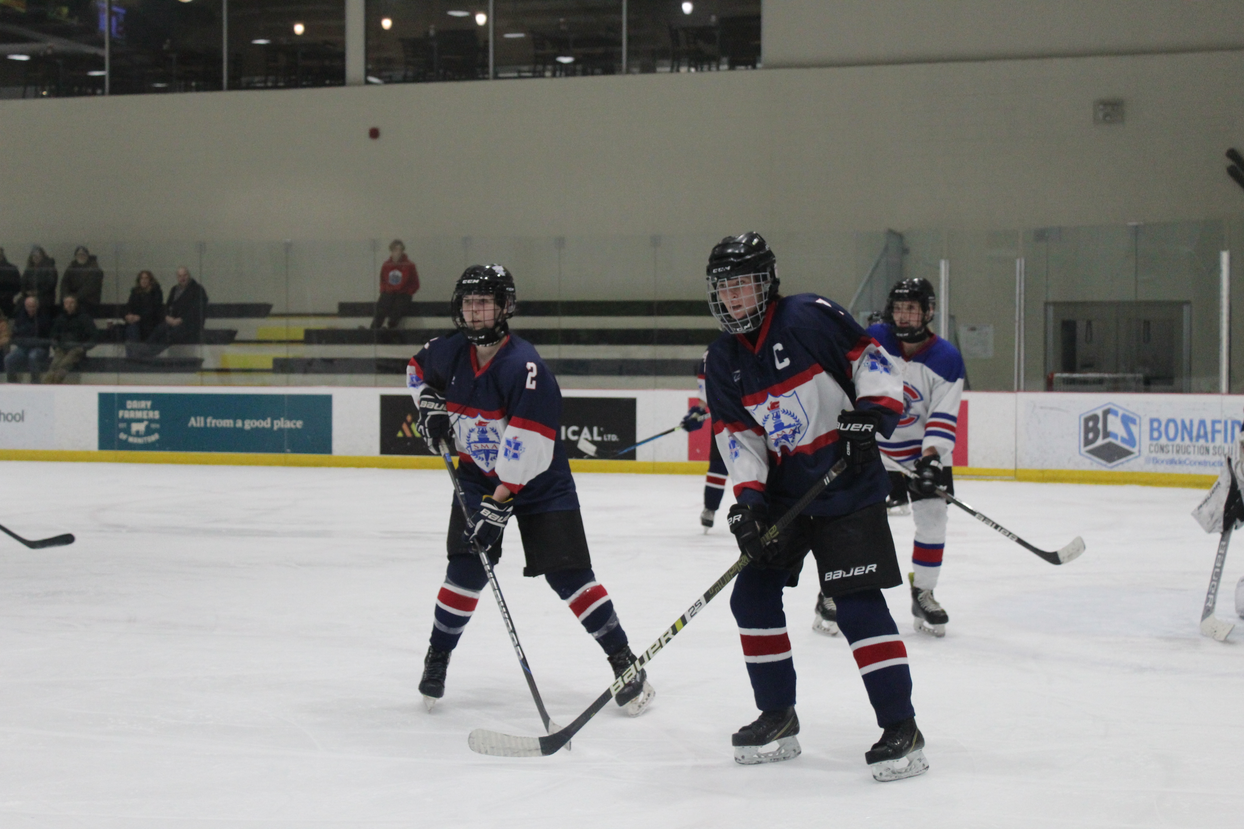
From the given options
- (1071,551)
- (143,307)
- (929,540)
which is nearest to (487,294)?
(929,540)

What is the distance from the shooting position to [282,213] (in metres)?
11.6

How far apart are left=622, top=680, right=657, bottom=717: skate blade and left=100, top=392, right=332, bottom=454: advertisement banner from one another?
23.0 feet

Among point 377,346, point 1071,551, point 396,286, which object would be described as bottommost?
point 1071,551

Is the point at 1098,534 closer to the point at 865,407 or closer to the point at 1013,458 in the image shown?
the point at 1013,458

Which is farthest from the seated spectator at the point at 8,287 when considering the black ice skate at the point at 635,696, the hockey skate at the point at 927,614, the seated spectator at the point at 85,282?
the black ice skate at the point at 635,696

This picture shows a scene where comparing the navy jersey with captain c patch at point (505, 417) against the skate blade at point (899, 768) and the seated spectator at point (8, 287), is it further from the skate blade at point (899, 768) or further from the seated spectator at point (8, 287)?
the seated spectator at point (8, 287)

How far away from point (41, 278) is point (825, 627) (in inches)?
344

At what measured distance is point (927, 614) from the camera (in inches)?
145

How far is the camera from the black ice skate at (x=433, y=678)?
2.85 metres

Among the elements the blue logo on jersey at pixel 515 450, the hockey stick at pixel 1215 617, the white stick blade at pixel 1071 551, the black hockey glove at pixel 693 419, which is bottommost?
the hockey stick at pixel 1215 617

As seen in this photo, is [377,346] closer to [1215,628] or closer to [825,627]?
[825,627]

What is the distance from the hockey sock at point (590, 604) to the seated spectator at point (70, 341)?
819 cm

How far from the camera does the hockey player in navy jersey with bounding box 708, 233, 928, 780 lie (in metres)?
2.33

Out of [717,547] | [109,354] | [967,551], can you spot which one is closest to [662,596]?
[717,547]
